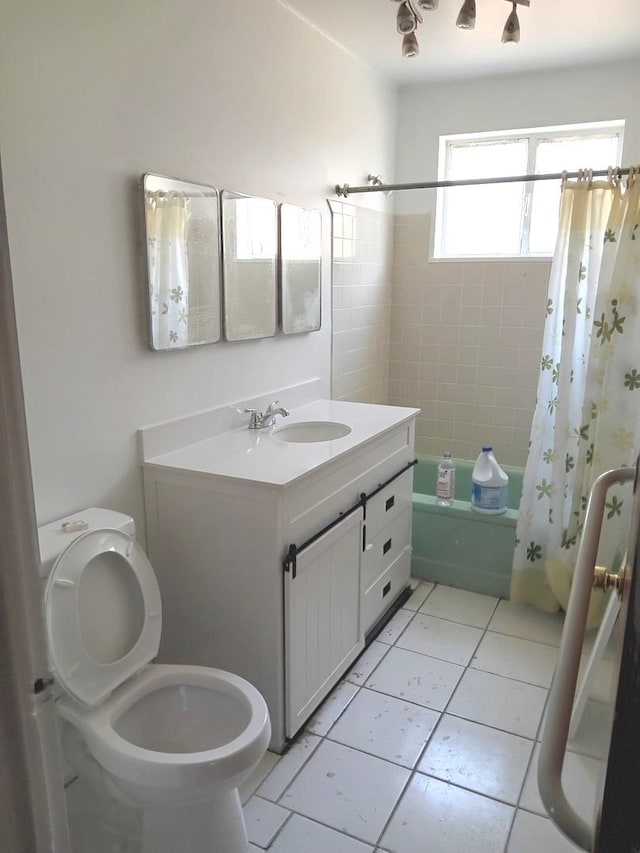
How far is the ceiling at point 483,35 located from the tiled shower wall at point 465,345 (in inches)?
32.3

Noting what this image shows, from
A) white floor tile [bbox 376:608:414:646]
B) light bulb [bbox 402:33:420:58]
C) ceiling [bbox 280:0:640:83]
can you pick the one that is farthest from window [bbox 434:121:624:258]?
white floor tile [bbox 376:608:414:646]

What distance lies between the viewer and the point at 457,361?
12.4 feet

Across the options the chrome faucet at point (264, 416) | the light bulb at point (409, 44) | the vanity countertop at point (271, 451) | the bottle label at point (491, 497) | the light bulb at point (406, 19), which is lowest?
the bottle label at point (491, 497)

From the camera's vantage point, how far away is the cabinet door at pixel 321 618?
197 cm

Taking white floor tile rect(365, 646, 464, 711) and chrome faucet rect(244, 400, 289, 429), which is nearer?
white floor tile rect(365, 646, 464, 711)

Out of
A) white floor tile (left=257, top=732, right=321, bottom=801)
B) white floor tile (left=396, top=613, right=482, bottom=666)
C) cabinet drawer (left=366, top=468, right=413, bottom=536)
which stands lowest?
white floor tile (left=257, top=732, right=321, bottom=801)

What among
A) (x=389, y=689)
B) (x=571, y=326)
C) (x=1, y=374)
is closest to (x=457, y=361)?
(x=571, y=326)

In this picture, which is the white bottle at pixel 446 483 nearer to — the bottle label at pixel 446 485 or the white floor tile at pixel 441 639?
the bottle label at pixel 446 485

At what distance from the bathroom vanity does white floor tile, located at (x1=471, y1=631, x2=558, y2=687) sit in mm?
552

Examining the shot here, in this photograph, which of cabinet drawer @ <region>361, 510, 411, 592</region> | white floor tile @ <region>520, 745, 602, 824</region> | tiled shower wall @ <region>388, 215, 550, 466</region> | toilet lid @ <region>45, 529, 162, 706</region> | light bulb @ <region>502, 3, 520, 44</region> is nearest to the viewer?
toilet lid @ <region>45, 529, 162, 706</region>

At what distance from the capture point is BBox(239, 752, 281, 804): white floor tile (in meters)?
1.85

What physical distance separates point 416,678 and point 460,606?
0.61 m

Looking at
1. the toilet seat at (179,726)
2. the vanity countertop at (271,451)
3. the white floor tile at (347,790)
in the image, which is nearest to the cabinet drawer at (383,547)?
the vanity countertop at (271,451)

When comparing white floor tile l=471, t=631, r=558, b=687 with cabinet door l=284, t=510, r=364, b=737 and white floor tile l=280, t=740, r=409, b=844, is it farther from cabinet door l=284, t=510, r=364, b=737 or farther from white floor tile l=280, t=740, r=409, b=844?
white floor tile l=280, t=740, r=409, b=844
